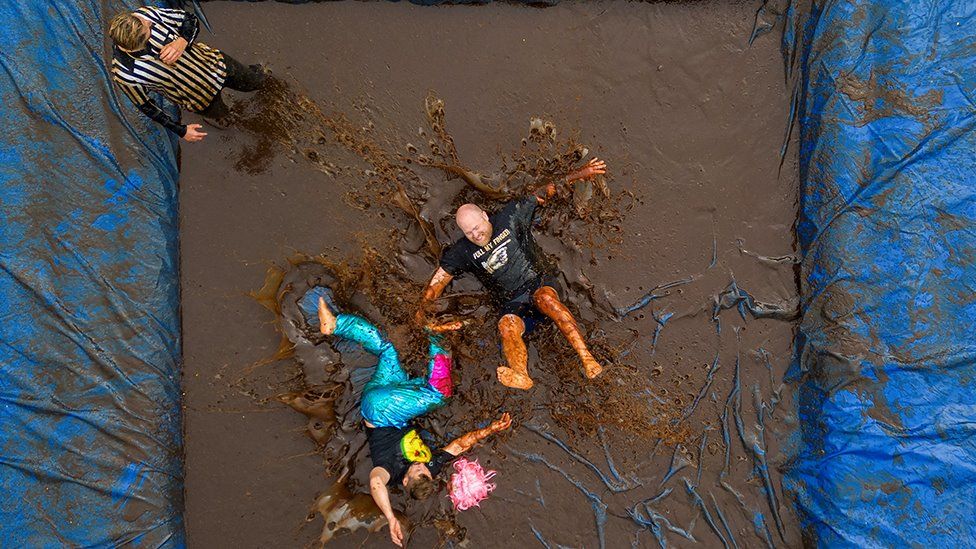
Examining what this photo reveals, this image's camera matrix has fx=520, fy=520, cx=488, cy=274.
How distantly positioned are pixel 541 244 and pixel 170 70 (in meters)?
2.19

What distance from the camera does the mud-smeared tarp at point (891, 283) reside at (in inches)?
109

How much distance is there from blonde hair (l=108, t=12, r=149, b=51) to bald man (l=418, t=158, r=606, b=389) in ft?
5.74

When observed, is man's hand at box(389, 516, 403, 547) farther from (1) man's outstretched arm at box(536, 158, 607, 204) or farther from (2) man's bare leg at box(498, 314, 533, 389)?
(1) man's outstretched arm at box(536, 158, 607, 204)

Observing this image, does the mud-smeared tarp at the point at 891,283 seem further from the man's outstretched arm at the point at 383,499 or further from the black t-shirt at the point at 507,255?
the man's outstretched arm at the point at 383,499

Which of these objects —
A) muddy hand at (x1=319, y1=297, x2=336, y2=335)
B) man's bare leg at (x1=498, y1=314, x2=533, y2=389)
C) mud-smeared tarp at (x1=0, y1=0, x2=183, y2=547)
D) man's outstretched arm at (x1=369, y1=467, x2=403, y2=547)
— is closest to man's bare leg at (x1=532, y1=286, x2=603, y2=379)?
man's bare leg at (x1=498, y1=314, x2=533, y2=389)

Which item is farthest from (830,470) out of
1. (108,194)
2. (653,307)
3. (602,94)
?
(108,194)

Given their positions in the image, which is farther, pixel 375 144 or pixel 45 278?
pixel 375 144

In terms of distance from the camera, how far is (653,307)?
3260mm

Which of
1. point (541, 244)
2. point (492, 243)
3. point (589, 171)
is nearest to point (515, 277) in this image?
point (492, 243)

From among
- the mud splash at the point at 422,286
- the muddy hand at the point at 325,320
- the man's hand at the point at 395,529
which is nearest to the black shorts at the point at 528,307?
the mud splash at the point at 422,286

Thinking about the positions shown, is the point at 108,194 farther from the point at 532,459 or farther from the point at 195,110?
the point at 532,459

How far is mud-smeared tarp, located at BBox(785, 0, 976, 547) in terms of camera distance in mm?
2779

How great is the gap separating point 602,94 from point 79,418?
3.60 metres

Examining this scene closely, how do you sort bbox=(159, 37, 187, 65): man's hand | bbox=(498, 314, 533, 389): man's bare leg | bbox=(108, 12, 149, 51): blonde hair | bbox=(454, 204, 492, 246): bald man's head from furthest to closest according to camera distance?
bbox=(498, 314, 533, 389): man's bare leg
bbox=(454, 204, 492, 246): bald man's head
bbox=(159, 37, 187, 65): man's hand
bbox=(108, 12, 149, 51): blonde hair
